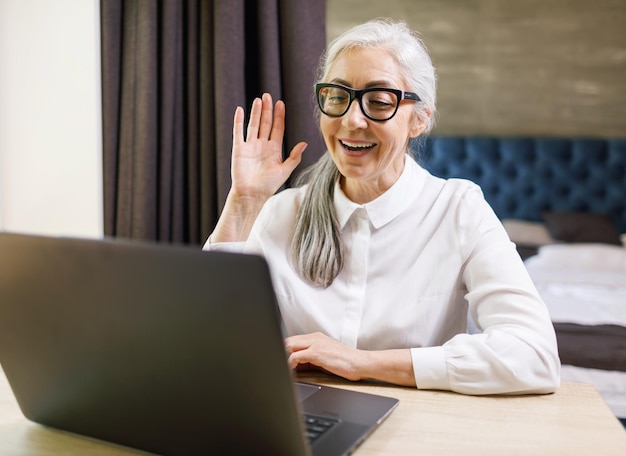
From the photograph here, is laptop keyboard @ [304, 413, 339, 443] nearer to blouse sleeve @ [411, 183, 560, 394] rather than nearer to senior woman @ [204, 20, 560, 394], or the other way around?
blouse sleeve @ [411, 183, 560, 394]

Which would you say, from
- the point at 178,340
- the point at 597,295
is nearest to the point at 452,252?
the point at 178,340

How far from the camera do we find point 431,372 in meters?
1.03

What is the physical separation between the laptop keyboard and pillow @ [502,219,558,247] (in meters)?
2.96

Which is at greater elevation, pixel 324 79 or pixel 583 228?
pixel 324 79

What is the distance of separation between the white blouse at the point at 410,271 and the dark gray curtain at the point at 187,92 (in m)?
0.36

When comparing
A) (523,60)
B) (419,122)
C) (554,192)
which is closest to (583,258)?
(554,192)

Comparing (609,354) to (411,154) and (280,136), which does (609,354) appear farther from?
(280,136)

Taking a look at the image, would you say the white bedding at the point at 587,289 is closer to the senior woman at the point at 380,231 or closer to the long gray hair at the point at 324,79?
the senior woman at the point at 380,231

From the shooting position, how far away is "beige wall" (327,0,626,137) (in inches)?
151

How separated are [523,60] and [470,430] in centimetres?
→ 346

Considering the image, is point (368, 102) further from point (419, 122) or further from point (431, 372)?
point (431, 372)

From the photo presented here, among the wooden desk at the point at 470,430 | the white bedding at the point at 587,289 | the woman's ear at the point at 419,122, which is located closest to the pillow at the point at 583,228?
the white bedding at the point at 587,289

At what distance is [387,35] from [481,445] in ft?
2.91

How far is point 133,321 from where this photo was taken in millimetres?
651
